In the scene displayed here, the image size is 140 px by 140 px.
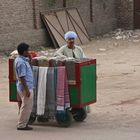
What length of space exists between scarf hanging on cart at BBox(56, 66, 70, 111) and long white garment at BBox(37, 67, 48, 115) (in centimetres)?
24

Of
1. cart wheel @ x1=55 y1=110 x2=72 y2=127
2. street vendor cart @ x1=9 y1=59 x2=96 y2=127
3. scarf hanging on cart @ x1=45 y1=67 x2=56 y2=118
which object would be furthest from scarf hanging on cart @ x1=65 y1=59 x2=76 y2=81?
cart wheel @ x1=55 y1=110 x2=72 y2=127

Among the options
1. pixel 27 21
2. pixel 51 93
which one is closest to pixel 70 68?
pixel 51 93

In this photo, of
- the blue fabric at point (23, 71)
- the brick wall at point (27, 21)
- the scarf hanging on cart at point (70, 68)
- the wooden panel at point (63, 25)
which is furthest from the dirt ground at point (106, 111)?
the wooden panel at point (63, 25)

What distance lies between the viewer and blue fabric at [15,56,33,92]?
9484mm

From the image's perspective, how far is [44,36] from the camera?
2645cm

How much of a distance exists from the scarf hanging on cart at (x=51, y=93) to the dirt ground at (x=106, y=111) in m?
0.31

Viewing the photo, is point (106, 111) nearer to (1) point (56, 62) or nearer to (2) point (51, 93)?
(2) point (51, 93)

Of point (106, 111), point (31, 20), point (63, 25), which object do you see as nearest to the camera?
point (106, 111)

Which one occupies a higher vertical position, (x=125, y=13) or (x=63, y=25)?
(x=125, y=13)

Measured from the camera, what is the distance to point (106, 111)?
11.5 m

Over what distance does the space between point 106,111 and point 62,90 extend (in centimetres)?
202

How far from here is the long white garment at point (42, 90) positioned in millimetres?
9898

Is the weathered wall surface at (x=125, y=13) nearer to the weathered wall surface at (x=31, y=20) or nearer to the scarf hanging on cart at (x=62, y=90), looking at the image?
the weathered wall surface at (x=31, y=20)

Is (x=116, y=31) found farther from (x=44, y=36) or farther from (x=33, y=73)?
(x=33, y=73)
